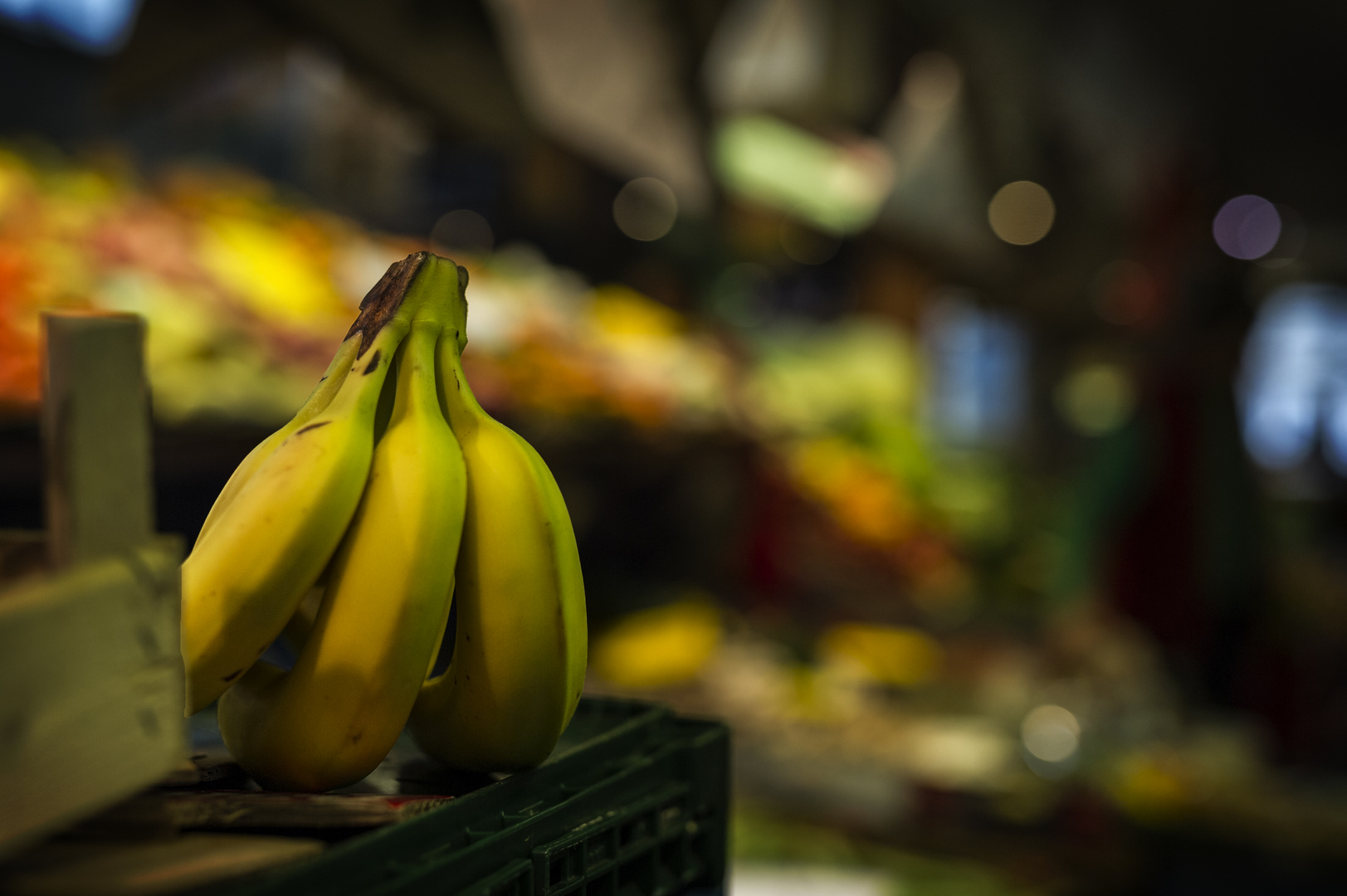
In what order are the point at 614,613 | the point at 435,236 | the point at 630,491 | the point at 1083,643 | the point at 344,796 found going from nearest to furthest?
the point at 344,796 → the point at 614,613 → the point at 1083,643 → the point at 630,491 → the point at 435,236

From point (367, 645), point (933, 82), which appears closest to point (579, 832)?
point (367, 645)

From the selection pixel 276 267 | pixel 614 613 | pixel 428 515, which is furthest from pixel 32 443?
pixel 614 613

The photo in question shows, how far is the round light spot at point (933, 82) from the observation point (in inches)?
253

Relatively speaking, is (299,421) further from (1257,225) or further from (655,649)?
(1257,225)

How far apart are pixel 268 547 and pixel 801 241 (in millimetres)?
6012

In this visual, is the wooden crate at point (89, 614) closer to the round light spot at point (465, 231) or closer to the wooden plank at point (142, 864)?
the wooden plank at point (142, 864)

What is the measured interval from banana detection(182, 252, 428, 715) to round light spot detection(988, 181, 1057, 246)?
271 inches

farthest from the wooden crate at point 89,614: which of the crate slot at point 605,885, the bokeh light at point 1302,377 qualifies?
the bokeh light at point 1302,377

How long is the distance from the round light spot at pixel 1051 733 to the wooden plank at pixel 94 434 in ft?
10.2

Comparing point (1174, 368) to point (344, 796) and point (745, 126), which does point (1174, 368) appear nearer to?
point (745, 126)

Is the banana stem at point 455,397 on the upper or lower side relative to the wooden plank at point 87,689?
upper

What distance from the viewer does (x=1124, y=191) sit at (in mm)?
9055

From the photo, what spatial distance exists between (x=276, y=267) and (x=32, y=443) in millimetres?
1662

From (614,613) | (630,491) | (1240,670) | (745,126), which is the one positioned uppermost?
(745,126)
